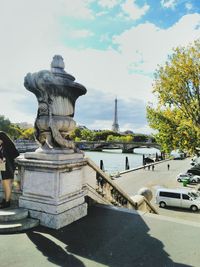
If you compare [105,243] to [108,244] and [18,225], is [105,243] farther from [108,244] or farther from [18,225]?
[18,225]

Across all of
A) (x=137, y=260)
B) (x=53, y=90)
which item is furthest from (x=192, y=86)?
(x=137, y=260)

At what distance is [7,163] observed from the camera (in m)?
4.63

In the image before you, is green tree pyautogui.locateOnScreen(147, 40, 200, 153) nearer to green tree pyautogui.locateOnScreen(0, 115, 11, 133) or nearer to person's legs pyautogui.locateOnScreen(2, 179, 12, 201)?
person's legs pyautogui.locateOnScreen(2, 179, 12, 201)

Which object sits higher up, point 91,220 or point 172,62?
point 172,62

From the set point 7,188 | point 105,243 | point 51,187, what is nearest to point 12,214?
point 7,188

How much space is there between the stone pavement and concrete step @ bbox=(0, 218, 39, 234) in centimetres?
11

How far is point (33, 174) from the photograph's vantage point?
4.33 meters

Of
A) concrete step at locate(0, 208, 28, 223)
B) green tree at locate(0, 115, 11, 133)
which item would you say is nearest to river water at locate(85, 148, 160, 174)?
green tree at locate(0, 115, 11, 133)

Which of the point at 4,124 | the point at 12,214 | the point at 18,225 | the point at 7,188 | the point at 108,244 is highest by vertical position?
the point at 4,124

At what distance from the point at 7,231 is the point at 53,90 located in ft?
8.22

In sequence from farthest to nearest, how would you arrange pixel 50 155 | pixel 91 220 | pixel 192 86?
pixel 192 86, pixel 91 220, pixel 50 155

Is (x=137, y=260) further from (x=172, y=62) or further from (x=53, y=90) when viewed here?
(x=172, y=62)

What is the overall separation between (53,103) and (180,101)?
15.5 m

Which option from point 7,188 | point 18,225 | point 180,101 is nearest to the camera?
point 18,225
